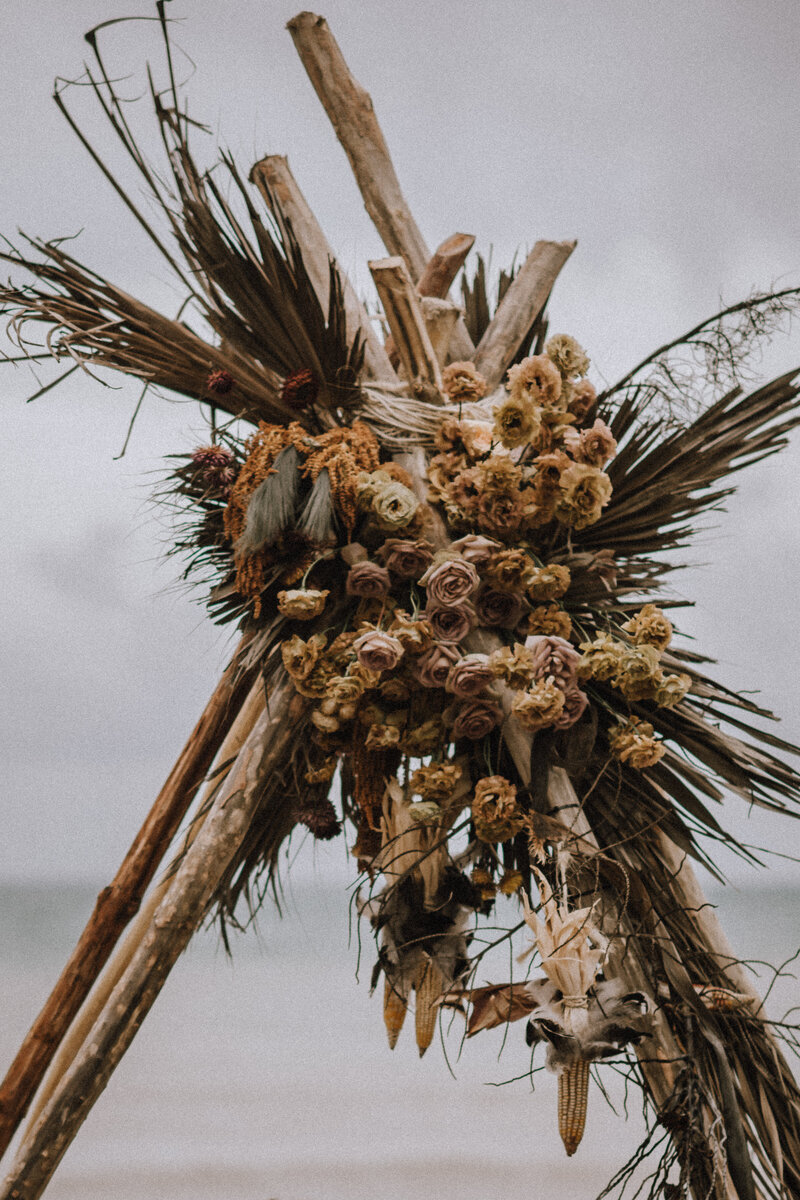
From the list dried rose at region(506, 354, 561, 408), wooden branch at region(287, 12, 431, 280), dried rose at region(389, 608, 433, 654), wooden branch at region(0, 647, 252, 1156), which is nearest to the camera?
dried rose at region(389, 608, 433, 654)

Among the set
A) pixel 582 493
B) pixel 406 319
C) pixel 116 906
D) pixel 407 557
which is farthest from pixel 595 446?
pixel 116 906

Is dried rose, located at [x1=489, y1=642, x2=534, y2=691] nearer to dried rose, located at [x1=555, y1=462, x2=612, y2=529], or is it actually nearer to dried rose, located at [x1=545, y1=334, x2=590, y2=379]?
dried rose, located at [x1=555, y1=462, x2=612, y2=529]

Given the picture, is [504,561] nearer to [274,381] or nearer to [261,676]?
[261,676]

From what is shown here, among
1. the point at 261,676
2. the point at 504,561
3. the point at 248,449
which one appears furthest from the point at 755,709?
the point at 248,449

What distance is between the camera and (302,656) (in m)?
1.53

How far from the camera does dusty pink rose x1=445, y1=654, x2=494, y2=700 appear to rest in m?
1.44

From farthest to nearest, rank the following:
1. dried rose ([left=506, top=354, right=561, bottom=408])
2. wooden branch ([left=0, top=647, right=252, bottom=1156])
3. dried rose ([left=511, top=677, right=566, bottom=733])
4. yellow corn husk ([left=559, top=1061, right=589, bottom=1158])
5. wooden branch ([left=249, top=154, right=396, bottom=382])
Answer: wooden branch ([left=249, top=154, right=396, bottom=382]), wooden branch ([left=0, top=647, right=252, bottom=1156]), dried rose ([left=506, top=354, right=561, bottom=408]), dried rose ([left=511, top=677, right=566, bottom=733]), yellow corn husk ([left=559, top=1061, right=589, bottom=1158])

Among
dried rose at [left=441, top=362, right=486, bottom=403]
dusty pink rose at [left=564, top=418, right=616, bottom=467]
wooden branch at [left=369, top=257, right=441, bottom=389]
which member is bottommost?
dusty pink rose at [left=564, top=418, right=616, bottom=467]

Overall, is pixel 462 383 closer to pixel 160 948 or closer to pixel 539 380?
pixel 539 380

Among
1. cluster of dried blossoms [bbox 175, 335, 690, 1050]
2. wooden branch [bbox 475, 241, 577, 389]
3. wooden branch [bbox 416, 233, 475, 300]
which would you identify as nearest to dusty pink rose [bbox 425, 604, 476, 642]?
cluster of dried blossoms [bbox 175, 335, 690, 1050]

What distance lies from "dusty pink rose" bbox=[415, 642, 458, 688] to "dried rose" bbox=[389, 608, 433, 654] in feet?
0.05

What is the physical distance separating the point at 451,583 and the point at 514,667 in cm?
15

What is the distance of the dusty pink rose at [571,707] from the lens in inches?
56.2

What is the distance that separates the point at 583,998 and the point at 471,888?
0.27 meters
